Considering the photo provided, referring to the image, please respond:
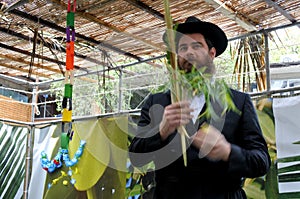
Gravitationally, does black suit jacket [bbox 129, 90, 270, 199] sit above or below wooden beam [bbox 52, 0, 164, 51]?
below

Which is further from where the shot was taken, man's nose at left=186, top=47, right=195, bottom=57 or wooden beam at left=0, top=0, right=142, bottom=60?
wooden beam at left=0, top=0, right=142, bottom=60

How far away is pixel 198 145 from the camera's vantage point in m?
0.96

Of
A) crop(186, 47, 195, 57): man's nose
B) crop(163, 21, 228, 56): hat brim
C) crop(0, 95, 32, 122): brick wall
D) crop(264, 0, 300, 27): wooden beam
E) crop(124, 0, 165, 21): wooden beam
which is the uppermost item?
crop(124, 0, 165, 21): wooden beam

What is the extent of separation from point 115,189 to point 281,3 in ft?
5.99

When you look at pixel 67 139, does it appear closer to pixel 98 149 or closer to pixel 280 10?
pixel 98 149

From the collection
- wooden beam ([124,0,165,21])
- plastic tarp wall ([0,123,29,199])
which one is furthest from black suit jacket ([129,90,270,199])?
plastic tarp wall ([0,123,29,199])

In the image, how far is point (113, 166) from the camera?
3037mm

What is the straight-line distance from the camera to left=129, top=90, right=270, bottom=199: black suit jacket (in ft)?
3.23

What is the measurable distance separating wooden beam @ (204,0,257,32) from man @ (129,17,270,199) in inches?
62.1

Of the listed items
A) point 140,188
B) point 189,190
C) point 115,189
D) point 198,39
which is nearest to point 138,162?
point 189,190

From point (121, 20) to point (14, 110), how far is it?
163cm

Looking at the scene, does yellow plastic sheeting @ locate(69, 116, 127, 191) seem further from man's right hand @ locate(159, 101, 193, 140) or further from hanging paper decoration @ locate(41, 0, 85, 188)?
man's right hand @ locate(159, 101, 193, 140)

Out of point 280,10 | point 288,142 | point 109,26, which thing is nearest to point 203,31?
point 288,142

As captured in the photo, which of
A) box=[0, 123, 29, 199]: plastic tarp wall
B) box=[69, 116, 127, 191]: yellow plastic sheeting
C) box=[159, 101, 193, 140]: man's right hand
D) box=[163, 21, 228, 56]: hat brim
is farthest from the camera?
box=[0, 123, 29, 199]: plastic tarp wall
